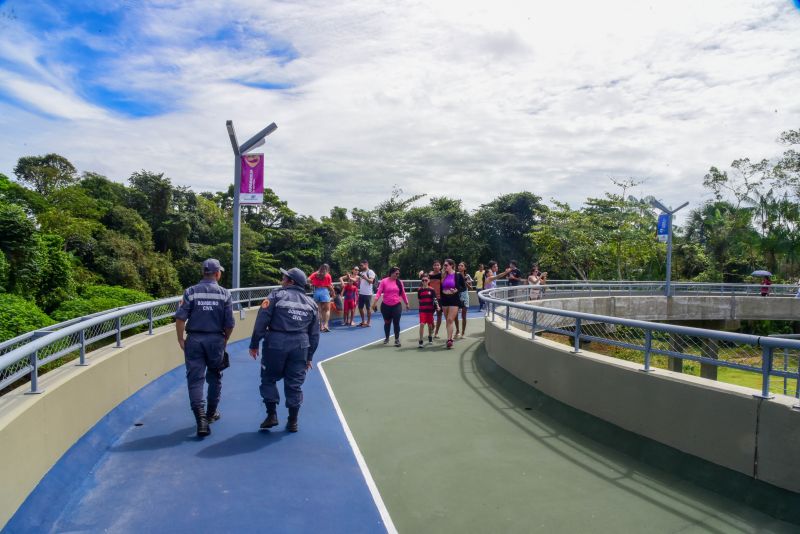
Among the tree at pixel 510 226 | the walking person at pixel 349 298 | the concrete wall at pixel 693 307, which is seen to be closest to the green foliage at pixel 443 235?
the tree at pixel 510 226

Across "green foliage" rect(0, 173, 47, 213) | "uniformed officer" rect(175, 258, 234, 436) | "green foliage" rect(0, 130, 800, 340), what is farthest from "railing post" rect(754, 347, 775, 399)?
"green foliage" rect(0, 173, 47, 213)

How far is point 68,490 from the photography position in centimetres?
434

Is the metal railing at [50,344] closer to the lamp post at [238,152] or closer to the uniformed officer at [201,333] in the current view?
the uniformed officer at [201,333]

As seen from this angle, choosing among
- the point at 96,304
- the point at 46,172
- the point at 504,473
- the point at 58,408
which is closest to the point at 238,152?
the point at 96,304

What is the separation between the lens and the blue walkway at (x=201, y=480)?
12.8 ft

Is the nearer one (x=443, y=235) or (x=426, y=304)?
(x=426, y=304)

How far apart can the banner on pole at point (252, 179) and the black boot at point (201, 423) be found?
739cm

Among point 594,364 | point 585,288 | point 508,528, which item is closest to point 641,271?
point 585,288

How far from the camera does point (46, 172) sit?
45.7m

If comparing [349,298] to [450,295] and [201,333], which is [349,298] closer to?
[450,295]

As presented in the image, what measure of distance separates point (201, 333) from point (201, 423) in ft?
2.98

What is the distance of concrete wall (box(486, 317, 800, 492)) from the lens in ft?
12.9

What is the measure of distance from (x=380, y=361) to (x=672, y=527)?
6.80 m

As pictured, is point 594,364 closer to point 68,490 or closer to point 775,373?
point 775,373
